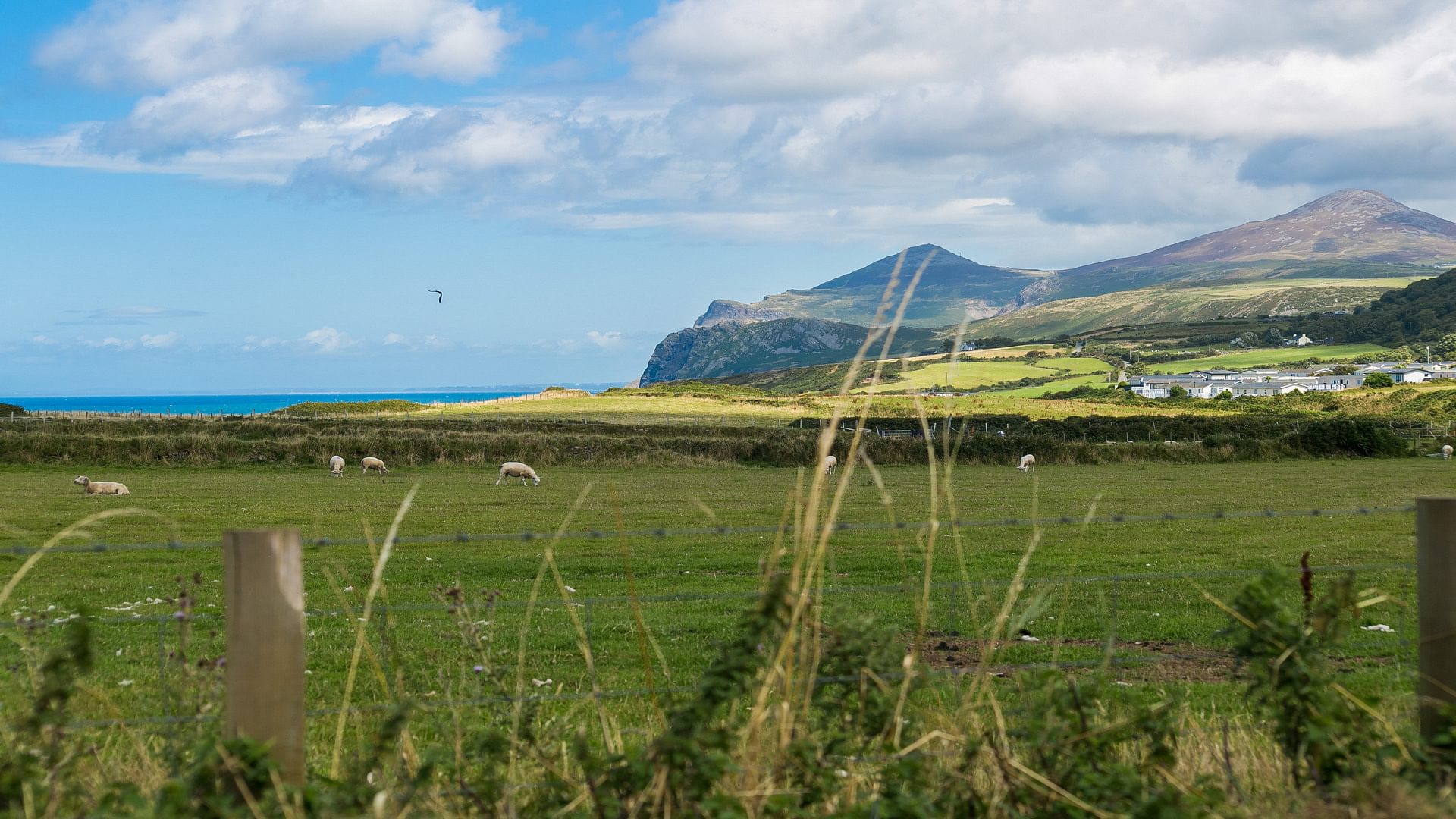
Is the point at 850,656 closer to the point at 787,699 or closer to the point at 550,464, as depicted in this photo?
the point at 787,699

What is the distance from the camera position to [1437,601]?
13.9 feet

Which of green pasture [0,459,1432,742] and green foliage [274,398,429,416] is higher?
green foliage [274,398,429,416]

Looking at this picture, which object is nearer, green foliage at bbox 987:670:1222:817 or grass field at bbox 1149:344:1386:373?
green foliage at bbox 987:670:1222:817

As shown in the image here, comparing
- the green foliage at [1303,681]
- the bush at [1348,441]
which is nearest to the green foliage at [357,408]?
the bush at [1348,441]

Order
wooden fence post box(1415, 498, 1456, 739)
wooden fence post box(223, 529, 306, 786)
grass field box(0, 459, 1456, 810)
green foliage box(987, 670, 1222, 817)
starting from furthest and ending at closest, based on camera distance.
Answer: grass field box(0, 459, 1456, 810), wooden fence post box(1415, 498, 1456, 739), green foliage box(987, 670, 1222, 817), wooden fence post box(223, 529, 306, 786)

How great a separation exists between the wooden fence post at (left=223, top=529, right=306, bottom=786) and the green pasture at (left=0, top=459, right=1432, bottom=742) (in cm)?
44

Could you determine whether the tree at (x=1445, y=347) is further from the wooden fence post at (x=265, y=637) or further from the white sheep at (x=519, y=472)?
the wooden fence post at (x=265, y=637)

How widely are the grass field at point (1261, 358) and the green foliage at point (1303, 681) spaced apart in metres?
182

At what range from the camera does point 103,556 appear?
1869cm

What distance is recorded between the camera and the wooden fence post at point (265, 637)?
3439 mm

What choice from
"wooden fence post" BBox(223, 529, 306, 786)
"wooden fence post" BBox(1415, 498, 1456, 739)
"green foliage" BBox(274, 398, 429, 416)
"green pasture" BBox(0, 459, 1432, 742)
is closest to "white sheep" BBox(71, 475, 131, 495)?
"green pasture" BBox(0, 459, 1432, 742)

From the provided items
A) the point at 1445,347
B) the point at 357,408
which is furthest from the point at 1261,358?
the point at 357,408

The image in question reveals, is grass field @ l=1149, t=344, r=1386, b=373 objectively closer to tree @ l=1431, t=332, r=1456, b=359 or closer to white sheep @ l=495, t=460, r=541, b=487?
tree @ l=1431, t=332, r=1456, b=359

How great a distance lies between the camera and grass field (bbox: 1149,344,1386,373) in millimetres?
180875
